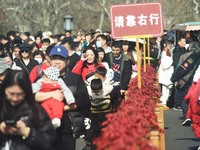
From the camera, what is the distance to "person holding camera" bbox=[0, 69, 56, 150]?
6688 mm

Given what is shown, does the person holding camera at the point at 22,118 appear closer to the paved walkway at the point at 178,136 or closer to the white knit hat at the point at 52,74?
the white knit hat at the point at 52,74

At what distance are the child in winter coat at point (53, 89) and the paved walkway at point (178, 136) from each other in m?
5.68

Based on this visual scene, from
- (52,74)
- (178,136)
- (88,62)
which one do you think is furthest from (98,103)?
(52,74)

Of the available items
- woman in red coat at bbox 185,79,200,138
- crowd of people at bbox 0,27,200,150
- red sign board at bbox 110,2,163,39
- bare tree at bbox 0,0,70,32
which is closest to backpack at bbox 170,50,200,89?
crowd of people at bbox 0,27,200,150

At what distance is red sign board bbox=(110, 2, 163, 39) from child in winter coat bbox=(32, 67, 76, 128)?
453cm

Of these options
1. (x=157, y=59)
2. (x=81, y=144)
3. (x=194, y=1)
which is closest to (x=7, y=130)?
(x=81, y=144)

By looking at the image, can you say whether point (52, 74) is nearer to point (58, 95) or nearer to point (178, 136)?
point (58, 95)

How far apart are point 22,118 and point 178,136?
31.1ft

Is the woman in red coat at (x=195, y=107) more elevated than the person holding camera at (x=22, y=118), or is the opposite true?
the person holding camera at (x=22, y=118)

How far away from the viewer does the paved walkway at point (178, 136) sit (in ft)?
47.5

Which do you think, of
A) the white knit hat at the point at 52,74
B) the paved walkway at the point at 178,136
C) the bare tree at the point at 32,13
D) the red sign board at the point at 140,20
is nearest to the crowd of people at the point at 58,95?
the white knit hat at the point at 52,74

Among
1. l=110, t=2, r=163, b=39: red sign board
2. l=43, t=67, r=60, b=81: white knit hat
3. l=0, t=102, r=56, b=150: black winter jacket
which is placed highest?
l=110, t=2, r=163, b=39: red sign board

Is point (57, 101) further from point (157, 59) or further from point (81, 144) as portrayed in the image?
point (157, 59)

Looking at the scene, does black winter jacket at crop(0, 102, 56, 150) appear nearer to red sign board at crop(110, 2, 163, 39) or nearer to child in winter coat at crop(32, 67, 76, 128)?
child in winter coat at crop(32, 67, 76, 128)
